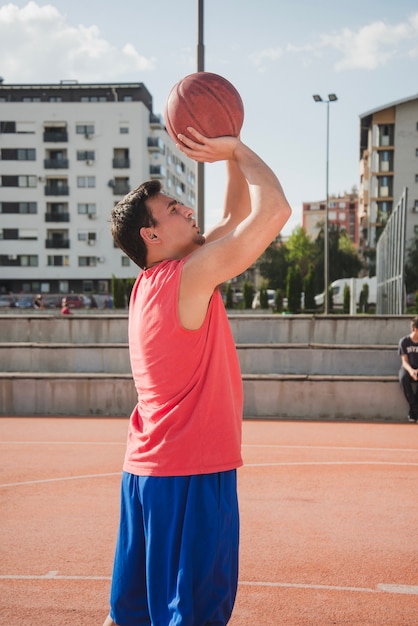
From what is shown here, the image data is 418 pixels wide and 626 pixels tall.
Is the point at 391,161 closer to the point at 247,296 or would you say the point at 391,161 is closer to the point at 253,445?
the point at 247,296

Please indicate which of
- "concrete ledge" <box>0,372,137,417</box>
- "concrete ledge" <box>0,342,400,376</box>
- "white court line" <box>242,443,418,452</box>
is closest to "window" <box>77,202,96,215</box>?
"concrete ledge" <box>0,342,400,376</box>

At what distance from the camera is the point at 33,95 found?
67.6 metres

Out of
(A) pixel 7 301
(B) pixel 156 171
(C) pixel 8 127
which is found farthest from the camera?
(B) pixel 156 171

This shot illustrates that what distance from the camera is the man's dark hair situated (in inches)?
106

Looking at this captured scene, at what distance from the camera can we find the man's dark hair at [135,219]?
2.70 m

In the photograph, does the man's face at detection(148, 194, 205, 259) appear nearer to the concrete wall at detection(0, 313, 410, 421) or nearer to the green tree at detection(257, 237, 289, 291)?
the concrete wall at detection(0, 313, 410, 421)

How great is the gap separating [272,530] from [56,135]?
213ft

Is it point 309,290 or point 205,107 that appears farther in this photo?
point 309,290

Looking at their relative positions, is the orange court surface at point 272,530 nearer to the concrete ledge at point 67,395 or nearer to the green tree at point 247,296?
the concrete ledge at point 67,395

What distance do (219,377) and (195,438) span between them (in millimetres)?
245

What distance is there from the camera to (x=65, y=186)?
66.4 m

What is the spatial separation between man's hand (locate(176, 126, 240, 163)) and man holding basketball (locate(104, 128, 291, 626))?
0.05 metres

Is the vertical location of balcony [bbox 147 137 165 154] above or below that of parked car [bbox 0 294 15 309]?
above

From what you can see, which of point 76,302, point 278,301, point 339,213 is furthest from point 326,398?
point 339,213
